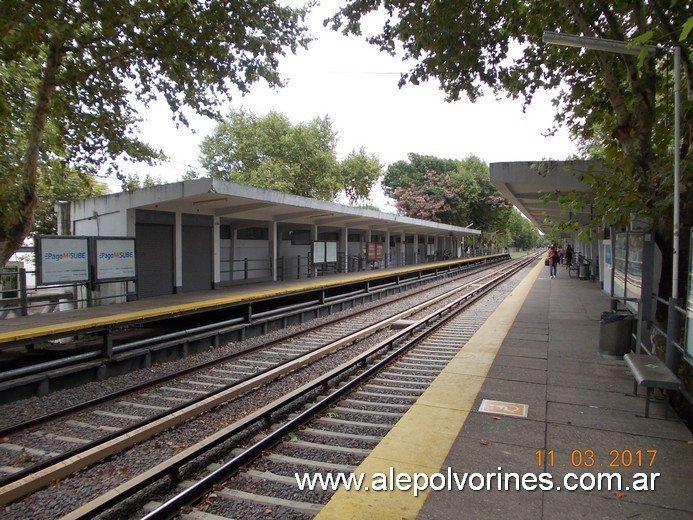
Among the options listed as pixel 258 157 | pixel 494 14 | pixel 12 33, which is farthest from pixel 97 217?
pixel 258 157

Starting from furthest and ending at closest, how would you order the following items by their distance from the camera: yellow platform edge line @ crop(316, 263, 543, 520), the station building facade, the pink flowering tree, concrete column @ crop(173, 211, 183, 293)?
the pink flowering tree < concrete column @ crop(173, 211, 183, 293) < the station building facade < yellow platform edge line @ crop(316, 263, 543, 520)

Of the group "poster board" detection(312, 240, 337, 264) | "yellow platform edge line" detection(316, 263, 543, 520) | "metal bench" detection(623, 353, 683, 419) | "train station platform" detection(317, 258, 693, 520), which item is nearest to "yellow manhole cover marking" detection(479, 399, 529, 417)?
"train station platform" detection(317, 258, 693, 520)

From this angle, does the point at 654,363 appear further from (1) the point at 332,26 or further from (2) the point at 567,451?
(1) the point at 332,26

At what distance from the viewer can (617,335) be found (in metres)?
→ 7.11

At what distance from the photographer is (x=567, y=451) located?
3.85 meters

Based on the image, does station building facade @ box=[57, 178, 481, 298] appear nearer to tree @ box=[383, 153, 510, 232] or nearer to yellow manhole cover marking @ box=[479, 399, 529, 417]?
yellow manhole cover marking @ box=[479, 399, 529, 417]

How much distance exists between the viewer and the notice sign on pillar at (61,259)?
29.5 feet

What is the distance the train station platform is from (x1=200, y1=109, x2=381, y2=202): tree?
103 feet

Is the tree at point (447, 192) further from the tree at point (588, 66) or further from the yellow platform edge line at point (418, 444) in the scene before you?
the yellow platform edge line at point (418, 444)

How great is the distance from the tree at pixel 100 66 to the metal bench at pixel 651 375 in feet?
29.7

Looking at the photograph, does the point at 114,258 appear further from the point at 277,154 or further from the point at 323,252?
the point at 277,154

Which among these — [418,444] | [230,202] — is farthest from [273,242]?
[418,444]

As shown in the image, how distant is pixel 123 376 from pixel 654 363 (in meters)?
7.55

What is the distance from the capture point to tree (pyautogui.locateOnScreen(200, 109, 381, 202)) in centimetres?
3769
